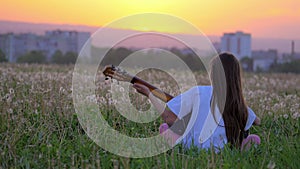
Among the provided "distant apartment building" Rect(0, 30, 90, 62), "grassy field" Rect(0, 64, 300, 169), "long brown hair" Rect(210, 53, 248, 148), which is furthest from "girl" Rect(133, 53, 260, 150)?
"distant apartment building" Rect(0, 30, 90, 62)

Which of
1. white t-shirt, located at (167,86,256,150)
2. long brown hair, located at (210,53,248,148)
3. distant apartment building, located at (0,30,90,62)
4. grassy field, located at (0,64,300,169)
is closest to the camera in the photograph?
grassy field, located at (0,64,300,169)

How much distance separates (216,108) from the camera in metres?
5.56

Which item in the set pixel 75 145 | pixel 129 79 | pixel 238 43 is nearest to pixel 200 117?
pixel 129 79

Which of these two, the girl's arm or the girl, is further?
the girl's arm

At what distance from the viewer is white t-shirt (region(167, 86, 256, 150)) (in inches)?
220

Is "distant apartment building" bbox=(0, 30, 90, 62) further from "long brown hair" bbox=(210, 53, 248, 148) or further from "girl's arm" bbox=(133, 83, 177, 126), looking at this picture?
"long brown hair" bbox=(210, 53, 248, 148)

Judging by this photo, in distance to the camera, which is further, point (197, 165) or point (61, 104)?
point (61, 104)

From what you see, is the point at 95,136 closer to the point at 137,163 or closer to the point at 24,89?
the point at 137,163

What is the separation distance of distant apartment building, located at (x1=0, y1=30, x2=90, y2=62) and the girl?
34.3 metres

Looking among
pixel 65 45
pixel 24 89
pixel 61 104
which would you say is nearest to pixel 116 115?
pixel 61 104

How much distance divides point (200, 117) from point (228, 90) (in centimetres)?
41

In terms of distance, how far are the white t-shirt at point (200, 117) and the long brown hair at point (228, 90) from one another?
9 cm

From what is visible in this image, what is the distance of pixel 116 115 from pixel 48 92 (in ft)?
4.56

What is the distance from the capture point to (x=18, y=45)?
4481 centimetres
